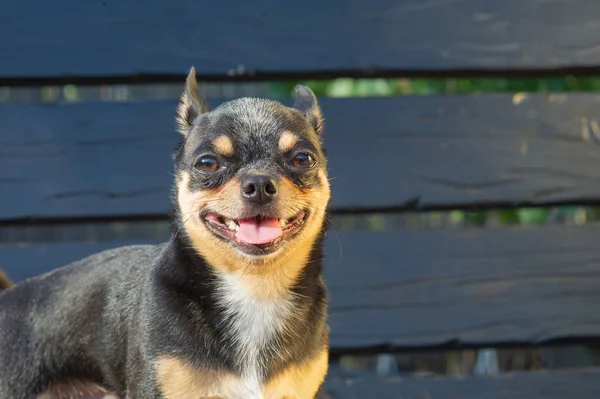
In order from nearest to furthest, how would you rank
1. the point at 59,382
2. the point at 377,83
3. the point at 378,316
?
the point at 59,382 → the point at 378,316 → the point at 377,83

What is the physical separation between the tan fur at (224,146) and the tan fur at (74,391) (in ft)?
2.55

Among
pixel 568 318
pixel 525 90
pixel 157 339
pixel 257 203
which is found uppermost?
pixel 525 90

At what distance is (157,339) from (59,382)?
453mm

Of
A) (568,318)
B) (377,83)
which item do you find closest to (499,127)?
(377,83)

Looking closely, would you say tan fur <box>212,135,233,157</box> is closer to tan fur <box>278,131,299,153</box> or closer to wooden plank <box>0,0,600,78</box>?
tan fur <box>278,131,299,153</box>

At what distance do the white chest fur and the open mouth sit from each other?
155mm

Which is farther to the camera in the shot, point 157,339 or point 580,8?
point 580,8

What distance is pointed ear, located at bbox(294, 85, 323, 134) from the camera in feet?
8.91

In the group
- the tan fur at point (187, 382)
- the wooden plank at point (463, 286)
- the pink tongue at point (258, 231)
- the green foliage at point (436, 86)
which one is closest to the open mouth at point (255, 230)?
the pink tongue at point (258, 231)

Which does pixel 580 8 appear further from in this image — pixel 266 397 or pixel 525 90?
pixel 266 397

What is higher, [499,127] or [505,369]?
[499,127]

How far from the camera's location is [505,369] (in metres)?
4.02

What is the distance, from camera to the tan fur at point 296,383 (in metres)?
2.41

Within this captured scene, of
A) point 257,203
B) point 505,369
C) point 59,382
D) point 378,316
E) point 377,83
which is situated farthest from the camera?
point 505,369
